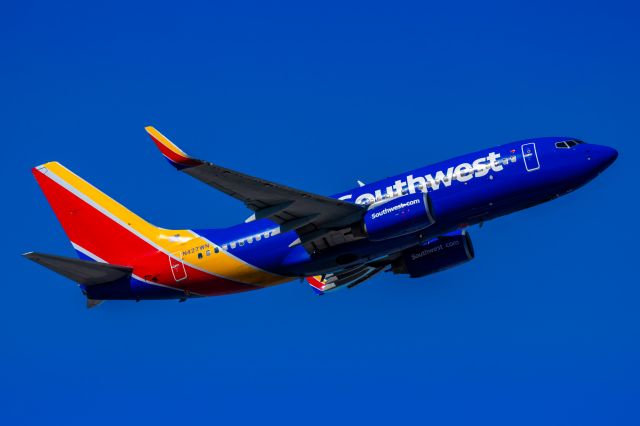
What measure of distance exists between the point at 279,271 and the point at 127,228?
8.94m

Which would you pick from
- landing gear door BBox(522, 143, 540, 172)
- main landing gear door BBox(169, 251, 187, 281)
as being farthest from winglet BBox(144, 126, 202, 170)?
Answer: landing gear door BBox(522, 143, 540, 172)

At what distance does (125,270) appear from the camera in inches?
2243

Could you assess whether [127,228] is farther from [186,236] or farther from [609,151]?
[609,151]

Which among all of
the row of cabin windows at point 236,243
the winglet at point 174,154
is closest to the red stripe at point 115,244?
the row of cabin windows at point 236,243

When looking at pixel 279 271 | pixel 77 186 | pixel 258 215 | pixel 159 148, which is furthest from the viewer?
pixel 77 186

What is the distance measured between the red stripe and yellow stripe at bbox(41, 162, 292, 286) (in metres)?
0.40

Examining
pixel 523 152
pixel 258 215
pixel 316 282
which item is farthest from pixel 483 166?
pixel 316 282

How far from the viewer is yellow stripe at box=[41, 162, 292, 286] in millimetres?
56188

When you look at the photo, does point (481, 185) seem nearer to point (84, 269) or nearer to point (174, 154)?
point (174, 154)

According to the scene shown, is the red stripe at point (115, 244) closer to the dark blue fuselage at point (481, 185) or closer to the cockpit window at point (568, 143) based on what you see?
the dark blue fuselage at point (481, 185)

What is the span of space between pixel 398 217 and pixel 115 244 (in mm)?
16116

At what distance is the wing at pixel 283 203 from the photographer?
155 ft

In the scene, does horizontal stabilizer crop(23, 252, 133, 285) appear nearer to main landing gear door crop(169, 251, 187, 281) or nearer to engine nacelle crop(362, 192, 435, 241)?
main landing gear door crop(169, 251, 187, 281)

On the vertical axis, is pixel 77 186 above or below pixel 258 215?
above
